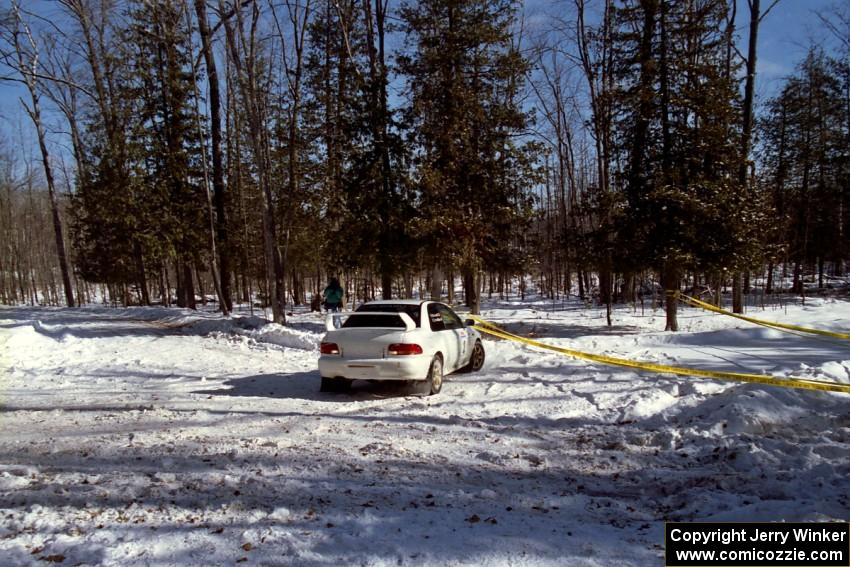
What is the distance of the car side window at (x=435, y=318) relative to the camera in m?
9.01

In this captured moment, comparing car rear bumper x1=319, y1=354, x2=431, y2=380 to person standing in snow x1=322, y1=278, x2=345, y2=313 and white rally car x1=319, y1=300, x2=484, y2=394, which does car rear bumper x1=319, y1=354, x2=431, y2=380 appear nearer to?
white rally car x1=319, y1=300, x2=484, y2=394

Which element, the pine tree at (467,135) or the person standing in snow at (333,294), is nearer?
the pine tree at (467,135)

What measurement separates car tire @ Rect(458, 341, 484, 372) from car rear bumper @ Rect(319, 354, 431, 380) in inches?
91.7

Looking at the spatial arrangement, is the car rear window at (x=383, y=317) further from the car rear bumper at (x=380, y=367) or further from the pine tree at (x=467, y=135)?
the pine tree at (x=467, y=135)

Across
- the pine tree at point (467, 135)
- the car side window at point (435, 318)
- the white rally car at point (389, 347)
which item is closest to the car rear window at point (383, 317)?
the white rally car at point (389, 347)

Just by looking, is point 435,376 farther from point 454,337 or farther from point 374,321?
point 374,321

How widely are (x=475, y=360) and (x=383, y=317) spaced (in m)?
2.83

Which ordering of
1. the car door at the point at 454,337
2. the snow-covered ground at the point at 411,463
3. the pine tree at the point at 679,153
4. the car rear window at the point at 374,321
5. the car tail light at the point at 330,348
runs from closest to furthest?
the snow-covered ground at the point at 411,463 < the car tail light at the point at 330,348 < the car rear window at the point at 374,321 < the car door at the point at 454,337 < the pine tree at the point at 679,153

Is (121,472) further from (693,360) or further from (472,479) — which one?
(693,360)

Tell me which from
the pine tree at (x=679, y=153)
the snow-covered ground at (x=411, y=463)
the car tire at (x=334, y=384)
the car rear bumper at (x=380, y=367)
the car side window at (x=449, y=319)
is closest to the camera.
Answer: the snow-covered ground at (x=411, y=463)

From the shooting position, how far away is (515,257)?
693 inches

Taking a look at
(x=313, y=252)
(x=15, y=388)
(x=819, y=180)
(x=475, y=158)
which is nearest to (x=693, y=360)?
(x=475, y=158)

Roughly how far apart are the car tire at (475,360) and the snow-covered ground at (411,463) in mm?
332

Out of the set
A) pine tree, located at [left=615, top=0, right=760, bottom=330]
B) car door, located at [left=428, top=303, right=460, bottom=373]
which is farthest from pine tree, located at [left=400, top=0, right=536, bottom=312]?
car door, located at [left=428, top=303, right=460, bottom=373]
